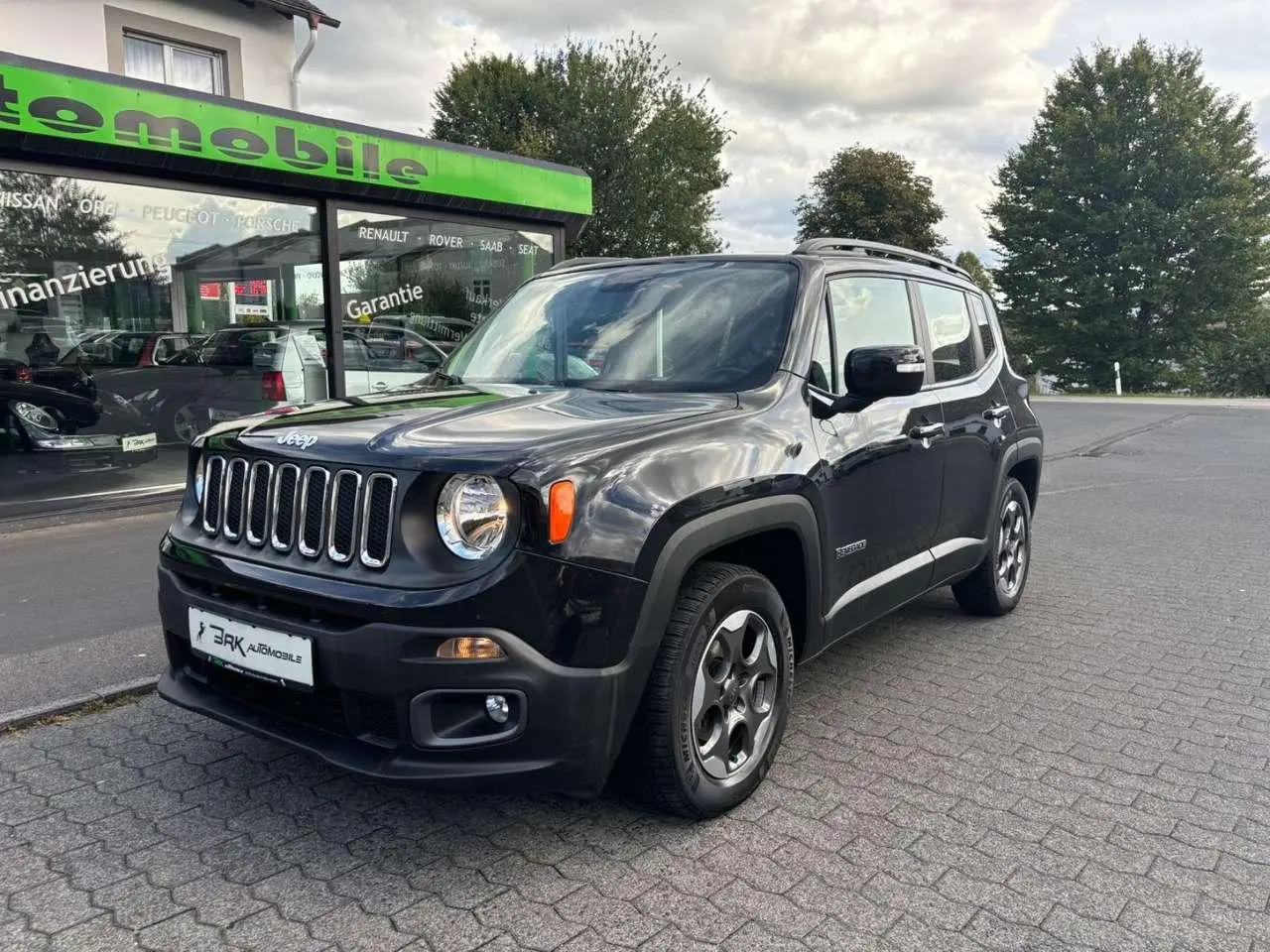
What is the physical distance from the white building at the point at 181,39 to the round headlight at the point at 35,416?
572 centimetres

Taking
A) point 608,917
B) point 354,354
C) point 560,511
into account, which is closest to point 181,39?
point 354,354

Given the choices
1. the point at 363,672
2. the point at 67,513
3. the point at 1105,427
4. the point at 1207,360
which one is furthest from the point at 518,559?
the point at 1207,360

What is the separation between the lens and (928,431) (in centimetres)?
427

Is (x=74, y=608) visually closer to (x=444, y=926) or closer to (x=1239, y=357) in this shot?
(x=444, y=926)

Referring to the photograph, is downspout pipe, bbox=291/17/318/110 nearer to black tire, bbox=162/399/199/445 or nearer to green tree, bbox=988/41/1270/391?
black tire, bbox=162/399/199/445

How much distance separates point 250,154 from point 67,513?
3505 mm

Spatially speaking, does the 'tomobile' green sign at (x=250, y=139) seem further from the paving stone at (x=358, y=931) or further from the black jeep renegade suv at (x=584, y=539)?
the paving stone at (x=358, y=931)

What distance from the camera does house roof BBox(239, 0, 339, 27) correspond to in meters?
13.9

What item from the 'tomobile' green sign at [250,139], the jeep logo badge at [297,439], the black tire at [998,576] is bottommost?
the black tire at [998,576]

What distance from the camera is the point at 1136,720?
13.0ft

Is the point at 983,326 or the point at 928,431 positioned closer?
the point at 928,431

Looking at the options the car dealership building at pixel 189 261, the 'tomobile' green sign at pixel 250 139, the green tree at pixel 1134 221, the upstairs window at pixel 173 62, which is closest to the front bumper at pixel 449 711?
the car dealership building at pixel 189 261

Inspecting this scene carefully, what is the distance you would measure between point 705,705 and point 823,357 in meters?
1.43

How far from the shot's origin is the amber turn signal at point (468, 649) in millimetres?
2533
